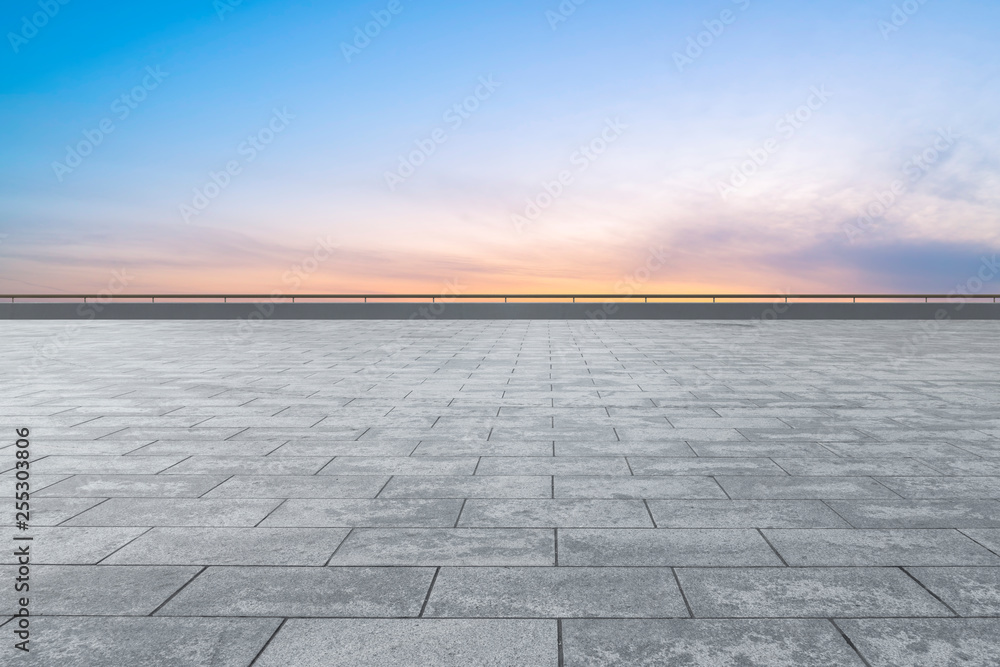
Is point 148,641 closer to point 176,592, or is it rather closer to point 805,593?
point 176,592

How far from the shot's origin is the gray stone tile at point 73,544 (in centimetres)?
354

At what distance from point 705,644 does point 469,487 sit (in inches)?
91.2

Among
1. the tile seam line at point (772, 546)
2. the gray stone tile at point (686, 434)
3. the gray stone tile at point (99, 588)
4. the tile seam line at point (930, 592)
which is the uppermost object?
the gray stone tile at point (686, 434)

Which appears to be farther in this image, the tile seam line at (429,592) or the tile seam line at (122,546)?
the tile seam line at (122,546)

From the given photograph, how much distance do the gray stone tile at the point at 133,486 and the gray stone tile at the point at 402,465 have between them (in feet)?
2.92

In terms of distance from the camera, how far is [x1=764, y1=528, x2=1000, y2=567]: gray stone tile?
346 cm

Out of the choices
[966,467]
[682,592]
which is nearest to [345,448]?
[682,592]

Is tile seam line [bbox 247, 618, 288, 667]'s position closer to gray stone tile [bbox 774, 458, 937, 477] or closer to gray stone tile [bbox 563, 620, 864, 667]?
gray stone tile [bbox 563, 620, 864, 667]

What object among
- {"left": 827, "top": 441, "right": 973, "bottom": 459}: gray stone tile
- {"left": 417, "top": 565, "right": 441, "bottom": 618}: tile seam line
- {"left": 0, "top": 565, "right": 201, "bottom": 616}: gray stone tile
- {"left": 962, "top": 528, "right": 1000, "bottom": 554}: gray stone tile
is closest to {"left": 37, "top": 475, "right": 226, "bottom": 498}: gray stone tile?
{"left": 0, "top": 565, "right": 201, "bottom": 616}: gray stone tile

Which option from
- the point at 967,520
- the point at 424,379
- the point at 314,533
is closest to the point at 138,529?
the point at 314,533

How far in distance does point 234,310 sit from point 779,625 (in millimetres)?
27115

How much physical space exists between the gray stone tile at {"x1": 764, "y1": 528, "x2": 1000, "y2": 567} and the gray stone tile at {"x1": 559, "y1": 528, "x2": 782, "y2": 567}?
144 mm

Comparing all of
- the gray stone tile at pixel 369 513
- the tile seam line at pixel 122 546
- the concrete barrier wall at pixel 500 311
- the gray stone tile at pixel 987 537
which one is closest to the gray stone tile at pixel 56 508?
the tile seam line at pixel 122 546

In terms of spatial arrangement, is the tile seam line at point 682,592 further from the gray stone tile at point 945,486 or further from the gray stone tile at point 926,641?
the gray stone tile at point 945,486
